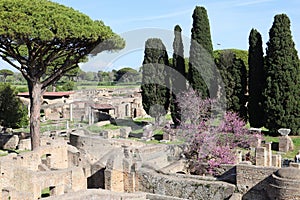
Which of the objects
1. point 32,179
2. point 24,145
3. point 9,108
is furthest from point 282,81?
point 9,108

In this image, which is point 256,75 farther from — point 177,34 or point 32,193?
point 32,193

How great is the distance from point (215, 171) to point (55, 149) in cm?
758

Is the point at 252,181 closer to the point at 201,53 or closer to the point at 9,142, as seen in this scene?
the point at 9,142

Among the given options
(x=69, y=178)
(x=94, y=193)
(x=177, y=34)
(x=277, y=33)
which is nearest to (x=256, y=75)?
(x=277, y=33)

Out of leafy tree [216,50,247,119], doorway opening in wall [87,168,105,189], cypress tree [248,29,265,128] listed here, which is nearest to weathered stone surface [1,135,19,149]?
doorway opening in wall [87,168,105,189]

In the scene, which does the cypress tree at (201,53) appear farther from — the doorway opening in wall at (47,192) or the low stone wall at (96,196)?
the low stone wall at (96,196)

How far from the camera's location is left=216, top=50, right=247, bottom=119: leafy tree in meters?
29.3

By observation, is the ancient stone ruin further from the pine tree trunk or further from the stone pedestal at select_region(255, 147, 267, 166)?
the pine tree trunk

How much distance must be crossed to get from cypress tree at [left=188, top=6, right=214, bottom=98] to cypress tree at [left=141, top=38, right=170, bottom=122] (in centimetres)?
306

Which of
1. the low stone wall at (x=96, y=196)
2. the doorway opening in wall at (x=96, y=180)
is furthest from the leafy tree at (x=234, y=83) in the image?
the low stone wall at (x=96, y=196)

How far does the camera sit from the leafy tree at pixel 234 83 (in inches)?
1154

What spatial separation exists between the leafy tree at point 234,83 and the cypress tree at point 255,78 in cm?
91

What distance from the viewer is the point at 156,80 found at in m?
32.5

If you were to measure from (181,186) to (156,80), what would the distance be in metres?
20.2
